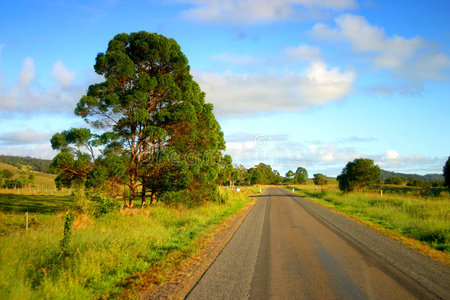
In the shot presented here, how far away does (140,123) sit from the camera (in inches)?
690

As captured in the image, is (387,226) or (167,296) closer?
(167,296)

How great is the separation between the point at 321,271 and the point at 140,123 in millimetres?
14195

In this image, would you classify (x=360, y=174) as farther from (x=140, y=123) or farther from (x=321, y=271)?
(x=321, y=271)

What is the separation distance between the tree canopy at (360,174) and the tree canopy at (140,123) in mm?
27561

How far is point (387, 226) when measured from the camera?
1371 centimetres

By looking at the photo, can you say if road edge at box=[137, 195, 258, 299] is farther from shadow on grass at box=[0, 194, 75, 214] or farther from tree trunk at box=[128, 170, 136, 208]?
shadow on grass at box=[0, 194, 75, 214]

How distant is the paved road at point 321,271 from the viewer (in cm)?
507

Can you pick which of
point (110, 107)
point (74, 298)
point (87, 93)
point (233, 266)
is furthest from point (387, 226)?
point (87, 93)

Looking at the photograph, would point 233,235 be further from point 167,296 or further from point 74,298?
point 74,298

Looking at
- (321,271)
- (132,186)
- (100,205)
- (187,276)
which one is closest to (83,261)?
(187,276)

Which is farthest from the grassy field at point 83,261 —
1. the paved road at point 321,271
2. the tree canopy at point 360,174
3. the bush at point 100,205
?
the tree canopy at point 360,174

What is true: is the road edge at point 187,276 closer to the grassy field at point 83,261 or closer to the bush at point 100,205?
the grassy field at point 83,261

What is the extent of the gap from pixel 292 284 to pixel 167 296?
2.42 metres

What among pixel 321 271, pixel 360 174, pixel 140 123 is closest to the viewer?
pixel 321 271
